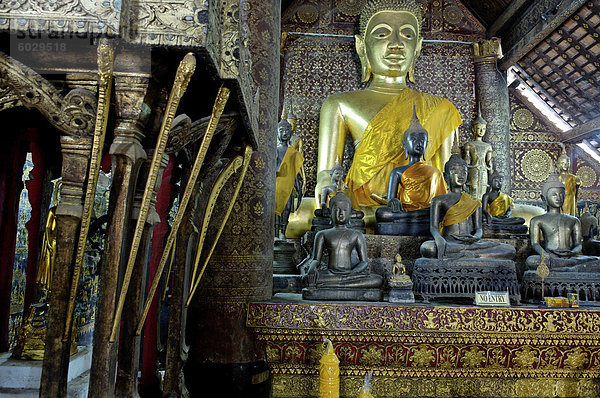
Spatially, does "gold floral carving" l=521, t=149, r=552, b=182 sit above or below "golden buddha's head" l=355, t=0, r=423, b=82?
below

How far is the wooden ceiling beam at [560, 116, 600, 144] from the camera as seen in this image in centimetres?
765

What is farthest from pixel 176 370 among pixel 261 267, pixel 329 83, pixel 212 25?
pixel 329 83

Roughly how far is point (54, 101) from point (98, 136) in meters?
0.18

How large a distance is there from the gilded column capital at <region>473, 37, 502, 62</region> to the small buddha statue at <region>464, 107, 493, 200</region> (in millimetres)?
1189

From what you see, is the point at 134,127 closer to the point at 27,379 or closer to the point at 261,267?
the point at 27,379

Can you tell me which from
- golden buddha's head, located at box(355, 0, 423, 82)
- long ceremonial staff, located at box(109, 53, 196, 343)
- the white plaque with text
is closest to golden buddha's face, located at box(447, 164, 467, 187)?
the white plaque with text

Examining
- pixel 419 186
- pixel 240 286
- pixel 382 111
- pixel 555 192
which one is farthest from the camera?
pixel 382 111

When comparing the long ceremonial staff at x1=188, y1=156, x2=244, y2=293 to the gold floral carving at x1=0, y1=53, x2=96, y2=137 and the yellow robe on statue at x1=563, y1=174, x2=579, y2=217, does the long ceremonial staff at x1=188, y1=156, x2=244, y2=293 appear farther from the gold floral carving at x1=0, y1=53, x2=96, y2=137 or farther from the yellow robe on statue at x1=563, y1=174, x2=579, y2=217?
the yellow robe on statue at x1=563, y1=174, x2=579, y2=217

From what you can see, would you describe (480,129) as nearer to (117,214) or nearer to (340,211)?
(340,211)

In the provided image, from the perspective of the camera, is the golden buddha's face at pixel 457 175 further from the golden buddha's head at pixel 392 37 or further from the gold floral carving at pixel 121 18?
the golden buddha's head at pixel 392 37

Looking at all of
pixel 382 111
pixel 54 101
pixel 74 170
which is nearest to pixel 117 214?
pixel 74 170

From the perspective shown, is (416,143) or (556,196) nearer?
(556,196)

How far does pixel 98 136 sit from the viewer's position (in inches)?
52.9

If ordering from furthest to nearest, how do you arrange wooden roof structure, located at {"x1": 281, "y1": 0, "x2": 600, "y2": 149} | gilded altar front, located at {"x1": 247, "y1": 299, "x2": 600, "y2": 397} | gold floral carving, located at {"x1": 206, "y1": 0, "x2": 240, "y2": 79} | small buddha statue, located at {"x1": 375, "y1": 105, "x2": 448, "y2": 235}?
wooden roof structure, located at {"x1": 281, "y1": 0, "x2": 600, "y2": 149} → small buddha statue, located at {"x1": 375, "y1": 105, "x2": 448, "y2": 235} → gilded altar front, located at {"x1": 247, "y1": 299, "x2": 600, "y2": 397} → gold floral carving, located at {"x1": 206, "y1": 0, "x2": 240, "y2": 79}
